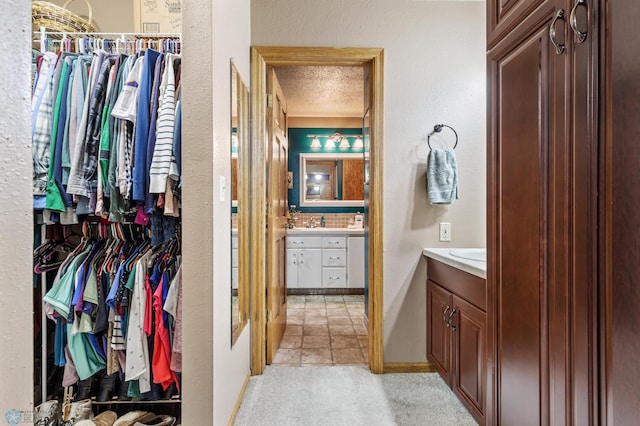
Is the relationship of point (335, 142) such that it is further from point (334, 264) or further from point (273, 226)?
point (273, 226)

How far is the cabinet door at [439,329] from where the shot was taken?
2018mm

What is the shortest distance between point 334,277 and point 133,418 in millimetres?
2953

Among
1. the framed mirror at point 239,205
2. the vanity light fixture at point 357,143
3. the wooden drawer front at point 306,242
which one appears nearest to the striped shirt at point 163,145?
the framed mirror at point 239,205

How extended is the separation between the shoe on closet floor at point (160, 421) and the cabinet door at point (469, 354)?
1.54 meters

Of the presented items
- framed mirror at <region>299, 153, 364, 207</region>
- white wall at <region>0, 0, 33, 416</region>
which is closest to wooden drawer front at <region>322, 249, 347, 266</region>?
framed mirror at <region>299, 153, 364, 207</region>

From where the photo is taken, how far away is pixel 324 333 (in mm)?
3168

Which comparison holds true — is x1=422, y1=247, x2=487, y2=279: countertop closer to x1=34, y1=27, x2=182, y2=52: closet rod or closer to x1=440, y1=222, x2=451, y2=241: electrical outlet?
x1=440, y1=222, x2=451, y2=241: electrical outlet

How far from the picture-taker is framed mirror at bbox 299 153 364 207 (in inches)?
200

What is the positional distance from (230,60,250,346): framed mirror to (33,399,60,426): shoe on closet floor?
35.3 inches

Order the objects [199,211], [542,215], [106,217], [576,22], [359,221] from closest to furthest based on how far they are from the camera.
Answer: [576,22] < [542,215] < [199,211] < [106,217] < [359,221]

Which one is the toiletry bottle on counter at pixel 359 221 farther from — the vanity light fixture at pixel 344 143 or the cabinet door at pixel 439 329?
the cabinet door at pixel 439 329

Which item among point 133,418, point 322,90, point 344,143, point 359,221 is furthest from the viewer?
point 344,143

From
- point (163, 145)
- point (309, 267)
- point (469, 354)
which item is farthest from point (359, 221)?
point (163, 145)

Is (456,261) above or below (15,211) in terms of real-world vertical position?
below
